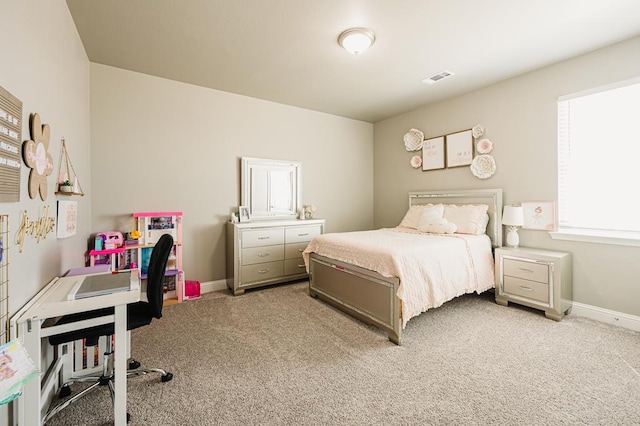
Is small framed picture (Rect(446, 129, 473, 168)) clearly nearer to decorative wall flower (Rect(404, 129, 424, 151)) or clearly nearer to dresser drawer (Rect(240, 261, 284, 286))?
decorative wall flower (Rect(404, 129, 424, 151))

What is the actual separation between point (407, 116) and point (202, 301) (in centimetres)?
420

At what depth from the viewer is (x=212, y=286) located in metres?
3.79

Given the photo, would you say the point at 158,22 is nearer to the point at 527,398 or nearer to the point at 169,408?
the point at 169,408

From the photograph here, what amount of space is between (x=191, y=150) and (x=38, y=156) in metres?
2.14

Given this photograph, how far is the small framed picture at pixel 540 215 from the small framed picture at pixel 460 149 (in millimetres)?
938

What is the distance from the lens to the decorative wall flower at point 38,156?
143 cm

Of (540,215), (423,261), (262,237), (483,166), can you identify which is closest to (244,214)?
(262,237)

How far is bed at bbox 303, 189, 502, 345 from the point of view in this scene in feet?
7.91

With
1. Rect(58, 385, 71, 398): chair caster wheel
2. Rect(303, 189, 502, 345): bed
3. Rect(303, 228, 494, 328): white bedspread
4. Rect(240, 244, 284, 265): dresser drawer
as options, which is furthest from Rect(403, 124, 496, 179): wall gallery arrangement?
Rect(58, 385, 71, 398): chair caster wheel

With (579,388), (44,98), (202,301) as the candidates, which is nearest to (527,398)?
(579,388)

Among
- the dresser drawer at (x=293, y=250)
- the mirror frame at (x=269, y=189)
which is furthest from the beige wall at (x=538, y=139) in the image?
the dresser drawer at (x=293, y=250)

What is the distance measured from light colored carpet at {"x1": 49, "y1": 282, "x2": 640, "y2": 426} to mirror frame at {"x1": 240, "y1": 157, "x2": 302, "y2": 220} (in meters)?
Result: 1.61

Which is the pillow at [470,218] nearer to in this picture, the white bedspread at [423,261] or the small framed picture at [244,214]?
the white bedspread at [423,261]

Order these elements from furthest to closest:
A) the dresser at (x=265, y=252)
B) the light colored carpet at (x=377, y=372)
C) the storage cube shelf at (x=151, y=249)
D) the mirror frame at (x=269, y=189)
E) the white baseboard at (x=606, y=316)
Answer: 1. the mirror frame at (x=269, y=189)
2. the dresser at (x=265, y=252)
3. the storage cube shelf at (x=151, y=249)
4. the white baseboard at (x=606, y=316)
5. the light colored carpet at (x=377, y=372)
